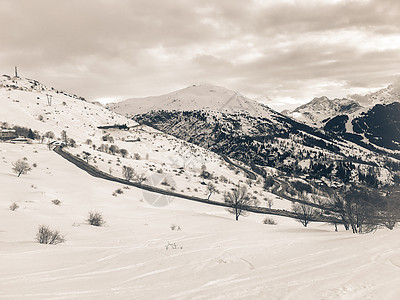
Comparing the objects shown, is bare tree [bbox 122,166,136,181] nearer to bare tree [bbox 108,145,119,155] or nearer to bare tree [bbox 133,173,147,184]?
bare tree [bbox 133,173,147,184]

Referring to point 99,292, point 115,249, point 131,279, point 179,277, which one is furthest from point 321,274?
point 115,249

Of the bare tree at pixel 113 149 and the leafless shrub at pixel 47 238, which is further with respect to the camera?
the bare tree at pixel 113 149

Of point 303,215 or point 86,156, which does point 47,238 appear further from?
point 86,156

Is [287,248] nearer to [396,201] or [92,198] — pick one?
[396,201]

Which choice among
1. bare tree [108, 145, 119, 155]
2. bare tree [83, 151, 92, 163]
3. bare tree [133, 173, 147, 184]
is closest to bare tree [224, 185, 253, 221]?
bare tree [133, 173, 147, 184]

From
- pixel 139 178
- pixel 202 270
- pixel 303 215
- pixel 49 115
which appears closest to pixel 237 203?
pixel 303 215

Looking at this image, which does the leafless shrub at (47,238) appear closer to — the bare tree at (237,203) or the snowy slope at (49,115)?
the bare tree at (237,203)

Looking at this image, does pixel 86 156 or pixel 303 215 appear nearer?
pixel 303 215

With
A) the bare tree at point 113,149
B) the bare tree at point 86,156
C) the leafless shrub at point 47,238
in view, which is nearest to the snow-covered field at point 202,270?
the leafless shrub at point 47,238

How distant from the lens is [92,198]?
41438 millimetres

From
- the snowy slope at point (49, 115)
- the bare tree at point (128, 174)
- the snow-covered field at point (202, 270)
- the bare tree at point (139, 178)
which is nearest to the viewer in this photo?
the snow-covered field at point (202, 270)

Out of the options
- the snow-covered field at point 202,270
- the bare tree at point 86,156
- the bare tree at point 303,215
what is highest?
the bare tree at point 86,156

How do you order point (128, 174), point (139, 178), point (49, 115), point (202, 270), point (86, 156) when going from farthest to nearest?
point (49, 115)
point (86, 156)
point (139, 178)
point (128, 174)
point (202, 270)

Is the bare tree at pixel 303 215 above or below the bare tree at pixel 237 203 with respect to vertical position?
below
